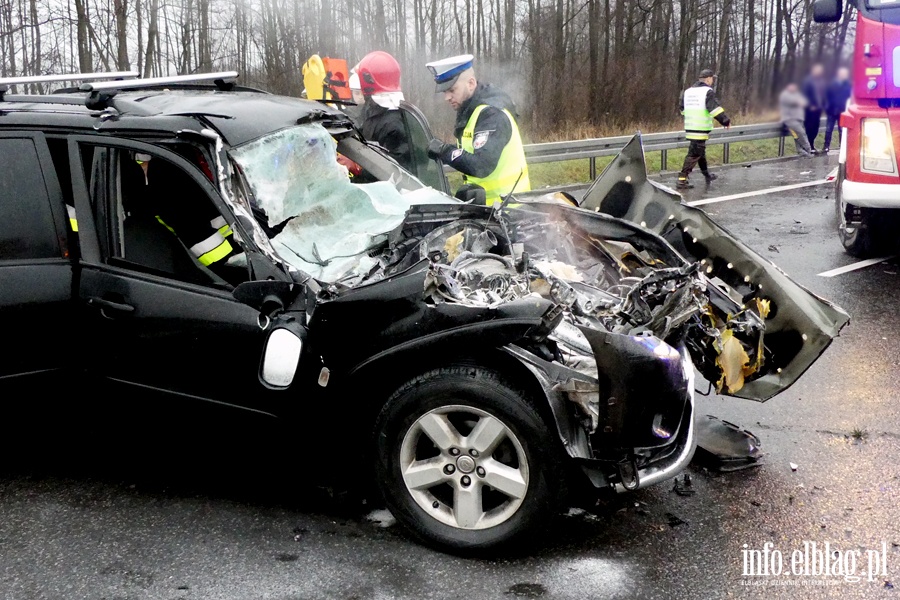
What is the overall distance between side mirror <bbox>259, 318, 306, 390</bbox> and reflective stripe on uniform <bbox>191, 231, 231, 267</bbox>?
59 centimetres

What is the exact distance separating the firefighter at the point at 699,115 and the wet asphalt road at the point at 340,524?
31.7 ft

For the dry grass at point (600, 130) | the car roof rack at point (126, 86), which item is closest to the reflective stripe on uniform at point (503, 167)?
the car roof rack at point (126, 86)

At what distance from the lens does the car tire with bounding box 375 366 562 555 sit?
9.98ft

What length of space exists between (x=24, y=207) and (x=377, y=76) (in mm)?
3308

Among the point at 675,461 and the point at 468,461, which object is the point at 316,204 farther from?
the point at 675,461

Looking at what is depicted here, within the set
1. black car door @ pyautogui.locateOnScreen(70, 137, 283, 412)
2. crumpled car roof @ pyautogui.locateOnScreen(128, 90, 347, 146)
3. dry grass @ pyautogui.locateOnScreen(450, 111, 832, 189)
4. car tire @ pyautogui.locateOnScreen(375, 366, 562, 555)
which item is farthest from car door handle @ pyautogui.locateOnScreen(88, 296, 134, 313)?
dry grass @ pyautogui.locateOnScreen(450, 111, 832, 189)

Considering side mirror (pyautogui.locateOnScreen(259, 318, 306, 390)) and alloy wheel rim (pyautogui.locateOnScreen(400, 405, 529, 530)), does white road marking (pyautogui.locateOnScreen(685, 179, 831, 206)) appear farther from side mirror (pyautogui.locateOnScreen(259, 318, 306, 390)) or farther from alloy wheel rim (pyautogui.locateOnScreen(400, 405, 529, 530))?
side mirror (pyautogui.locateOnScreen(259, 318, 306, 390))

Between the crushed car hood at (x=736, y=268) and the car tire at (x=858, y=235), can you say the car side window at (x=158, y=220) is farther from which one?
the car tire at (x=858, y=235)

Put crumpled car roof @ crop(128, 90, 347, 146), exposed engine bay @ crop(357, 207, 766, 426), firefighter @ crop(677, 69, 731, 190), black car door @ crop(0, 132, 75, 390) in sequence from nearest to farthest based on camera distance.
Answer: exposed engine bay @ crop(357, 207, 766, 426) → black car door @ crop(0, 132, 75, 390) → crumpled car roof @ crop(128, 90, 347, 146) → firefighter @ crop(677, 69, 731, 190)

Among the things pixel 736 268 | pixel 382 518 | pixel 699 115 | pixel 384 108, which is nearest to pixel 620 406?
pixel 382 518

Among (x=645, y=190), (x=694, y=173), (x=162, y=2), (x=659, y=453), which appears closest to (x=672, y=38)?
(x=694, y=173)

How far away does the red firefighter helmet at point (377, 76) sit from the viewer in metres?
6.37

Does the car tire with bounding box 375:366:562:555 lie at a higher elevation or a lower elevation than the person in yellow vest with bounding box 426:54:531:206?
lower

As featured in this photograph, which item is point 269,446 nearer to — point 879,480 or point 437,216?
point 437,216
